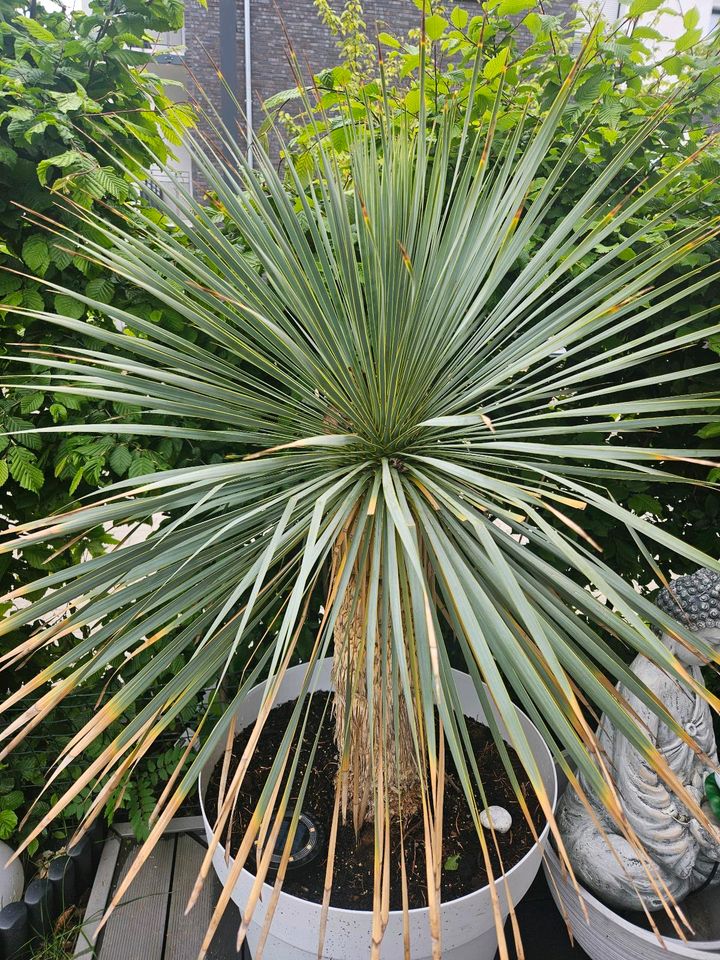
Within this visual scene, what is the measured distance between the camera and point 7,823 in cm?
135

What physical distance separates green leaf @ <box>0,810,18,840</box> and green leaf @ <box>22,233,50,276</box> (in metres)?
1.13

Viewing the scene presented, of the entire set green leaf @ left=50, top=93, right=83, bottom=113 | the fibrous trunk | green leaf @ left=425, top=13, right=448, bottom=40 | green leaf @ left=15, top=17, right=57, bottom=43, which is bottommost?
the fibrous trunk

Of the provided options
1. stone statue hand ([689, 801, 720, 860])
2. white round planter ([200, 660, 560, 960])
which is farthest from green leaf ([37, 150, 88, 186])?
stone statue hand ([689, 801, 720, 860])

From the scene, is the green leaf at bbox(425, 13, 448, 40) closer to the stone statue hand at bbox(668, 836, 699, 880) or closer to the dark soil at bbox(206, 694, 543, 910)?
the dark soil at bbox(206, 694, 543, 910)

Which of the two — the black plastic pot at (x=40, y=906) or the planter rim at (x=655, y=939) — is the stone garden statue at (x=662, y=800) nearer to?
the planter rim at (x=655, y=939)

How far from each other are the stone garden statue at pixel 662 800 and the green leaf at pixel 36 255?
52.1 inches

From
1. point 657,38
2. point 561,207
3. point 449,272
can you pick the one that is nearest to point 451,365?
point 449,272

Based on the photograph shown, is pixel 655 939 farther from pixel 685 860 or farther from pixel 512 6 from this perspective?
pixel 512 6

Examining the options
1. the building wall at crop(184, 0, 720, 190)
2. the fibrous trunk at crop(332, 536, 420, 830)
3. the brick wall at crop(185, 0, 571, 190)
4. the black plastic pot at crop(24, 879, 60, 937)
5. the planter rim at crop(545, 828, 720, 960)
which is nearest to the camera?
the fibrous trunk at crop(332, 536, 420, 830)

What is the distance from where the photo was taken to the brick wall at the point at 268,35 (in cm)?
672

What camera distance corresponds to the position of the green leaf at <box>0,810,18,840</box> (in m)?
1.34

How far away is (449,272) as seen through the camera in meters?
1.00

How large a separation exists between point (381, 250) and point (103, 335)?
0.43 meters

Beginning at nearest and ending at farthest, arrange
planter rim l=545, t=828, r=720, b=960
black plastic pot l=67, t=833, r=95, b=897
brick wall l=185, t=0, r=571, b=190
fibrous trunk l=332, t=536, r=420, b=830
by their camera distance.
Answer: fibrous trunk l=332, t=536, r=420, b=830, planter rim l=545, t=828, r=720, b=960, black plastic pot l=67, t=833, r=95, b=897, brick wall l=185, t=0, r=571, b=190
